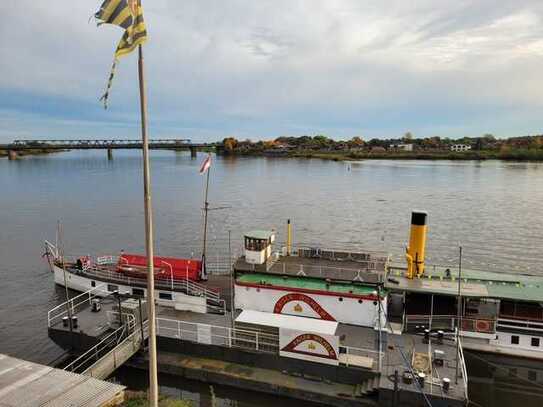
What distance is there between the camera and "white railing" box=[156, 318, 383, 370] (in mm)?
18375

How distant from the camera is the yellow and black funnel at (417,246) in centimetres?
2247

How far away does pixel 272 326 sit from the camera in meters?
18.9

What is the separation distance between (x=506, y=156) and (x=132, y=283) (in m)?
188

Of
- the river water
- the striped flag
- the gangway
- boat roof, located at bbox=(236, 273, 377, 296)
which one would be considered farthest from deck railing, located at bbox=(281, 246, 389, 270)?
the striped flag

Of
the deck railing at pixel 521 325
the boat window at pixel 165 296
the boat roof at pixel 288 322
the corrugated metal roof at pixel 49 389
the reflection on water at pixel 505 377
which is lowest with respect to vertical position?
the reflection on water at pixel 505 377

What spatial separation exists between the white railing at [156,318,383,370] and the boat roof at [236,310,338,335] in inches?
23.7

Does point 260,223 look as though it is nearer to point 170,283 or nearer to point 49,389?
point 170,283

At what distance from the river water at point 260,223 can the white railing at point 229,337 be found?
7.65 metres

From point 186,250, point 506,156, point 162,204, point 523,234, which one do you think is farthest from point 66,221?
point 506,156

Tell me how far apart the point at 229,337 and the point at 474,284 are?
13347mm

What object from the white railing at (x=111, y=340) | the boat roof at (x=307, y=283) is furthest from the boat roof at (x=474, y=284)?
the white railing at (x=111, y=340)

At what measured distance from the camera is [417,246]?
2275cm

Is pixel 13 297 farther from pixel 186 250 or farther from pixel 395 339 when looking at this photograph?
pixel 395 339

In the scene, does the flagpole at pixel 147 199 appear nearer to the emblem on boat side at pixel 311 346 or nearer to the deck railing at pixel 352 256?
the emblem on boat side at pixel 311 346
